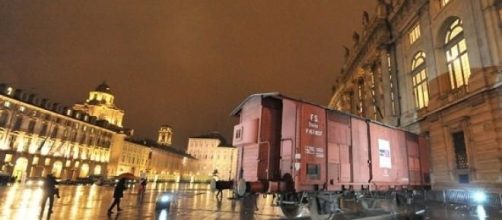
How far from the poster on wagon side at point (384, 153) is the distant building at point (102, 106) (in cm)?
9025

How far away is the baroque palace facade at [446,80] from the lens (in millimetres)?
17719

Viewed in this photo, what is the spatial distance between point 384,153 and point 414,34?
22.0 meters

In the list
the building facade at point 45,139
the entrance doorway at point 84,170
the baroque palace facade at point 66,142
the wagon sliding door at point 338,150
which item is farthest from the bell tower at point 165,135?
the wagon sliding door at point 338,150

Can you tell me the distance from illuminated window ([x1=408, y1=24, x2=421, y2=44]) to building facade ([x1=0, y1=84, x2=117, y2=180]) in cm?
5800

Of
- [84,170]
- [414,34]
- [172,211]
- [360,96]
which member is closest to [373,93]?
[360,96]

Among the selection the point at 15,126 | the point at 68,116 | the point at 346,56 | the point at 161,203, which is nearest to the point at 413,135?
the point at 161,203

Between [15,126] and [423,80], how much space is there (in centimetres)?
6239

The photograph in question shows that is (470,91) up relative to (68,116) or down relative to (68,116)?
down

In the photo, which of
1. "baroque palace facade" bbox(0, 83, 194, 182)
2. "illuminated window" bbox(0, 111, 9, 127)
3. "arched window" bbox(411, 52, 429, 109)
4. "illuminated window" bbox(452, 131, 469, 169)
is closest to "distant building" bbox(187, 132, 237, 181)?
"baroque palace facade" bbox(0, 83, 194, 182)

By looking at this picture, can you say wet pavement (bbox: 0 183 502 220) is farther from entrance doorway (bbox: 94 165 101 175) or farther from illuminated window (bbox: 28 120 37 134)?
entrance doorway (bbox: 94 165 101 175)

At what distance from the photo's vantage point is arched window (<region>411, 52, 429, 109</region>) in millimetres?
26105

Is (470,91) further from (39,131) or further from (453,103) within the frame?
(39,131)

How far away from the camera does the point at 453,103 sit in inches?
801

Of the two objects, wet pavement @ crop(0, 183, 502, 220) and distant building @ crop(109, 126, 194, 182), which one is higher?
distant building @ crop(109, 126, 194, 182)
